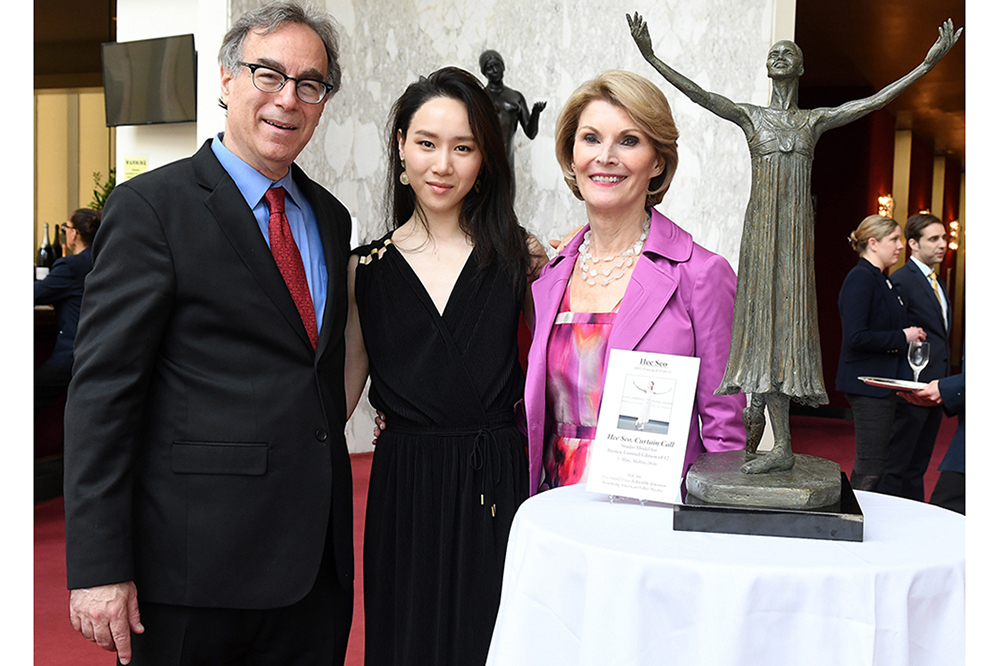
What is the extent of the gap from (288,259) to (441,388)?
466 millimetres

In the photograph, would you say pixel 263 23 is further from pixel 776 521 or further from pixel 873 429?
pixel 873 429

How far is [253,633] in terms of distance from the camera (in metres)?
1.73

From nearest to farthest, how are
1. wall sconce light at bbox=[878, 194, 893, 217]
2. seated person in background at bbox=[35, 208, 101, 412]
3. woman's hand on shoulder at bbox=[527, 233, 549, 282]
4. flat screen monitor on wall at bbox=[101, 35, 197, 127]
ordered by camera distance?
1. woman's hand on shoulder at bbox=[527, 233, 549, 282]
2. seated person in background at bbox=[35, 208, 101, 412]
3. flat screen monitor on wall at bbox=[101, 35, 197, 127]
4. wall sconce light at bbox=[878, 194, 893, 217]

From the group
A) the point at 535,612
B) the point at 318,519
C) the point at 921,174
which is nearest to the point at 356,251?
the point at 318,519

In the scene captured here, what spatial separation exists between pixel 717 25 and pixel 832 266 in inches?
227

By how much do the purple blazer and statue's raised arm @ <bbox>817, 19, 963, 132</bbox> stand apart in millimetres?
393

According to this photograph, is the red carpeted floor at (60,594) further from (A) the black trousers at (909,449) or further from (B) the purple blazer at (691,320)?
(B) the purple blazer at (691,320)

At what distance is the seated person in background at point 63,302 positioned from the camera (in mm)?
5289

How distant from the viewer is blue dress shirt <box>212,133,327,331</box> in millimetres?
1759

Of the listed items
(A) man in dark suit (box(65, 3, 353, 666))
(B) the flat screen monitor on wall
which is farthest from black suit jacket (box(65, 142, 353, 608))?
(B) the flat screen monitor on wall

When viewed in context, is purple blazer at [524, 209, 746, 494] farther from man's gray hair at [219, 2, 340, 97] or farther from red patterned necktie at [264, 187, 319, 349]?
man's gray hair at [219, 2, 340, 97]

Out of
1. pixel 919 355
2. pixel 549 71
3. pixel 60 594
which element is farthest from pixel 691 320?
pixel 549 71

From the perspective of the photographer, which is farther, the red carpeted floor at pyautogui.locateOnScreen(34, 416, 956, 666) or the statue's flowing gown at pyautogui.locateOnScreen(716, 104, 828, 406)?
the red carpeted floor at pyautogui.locateOnScreen(34, 416, 956, 666)

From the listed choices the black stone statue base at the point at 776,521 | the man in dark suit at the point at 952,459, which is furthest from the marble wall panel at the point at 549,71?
the black stone statue base at the point at 776,521
